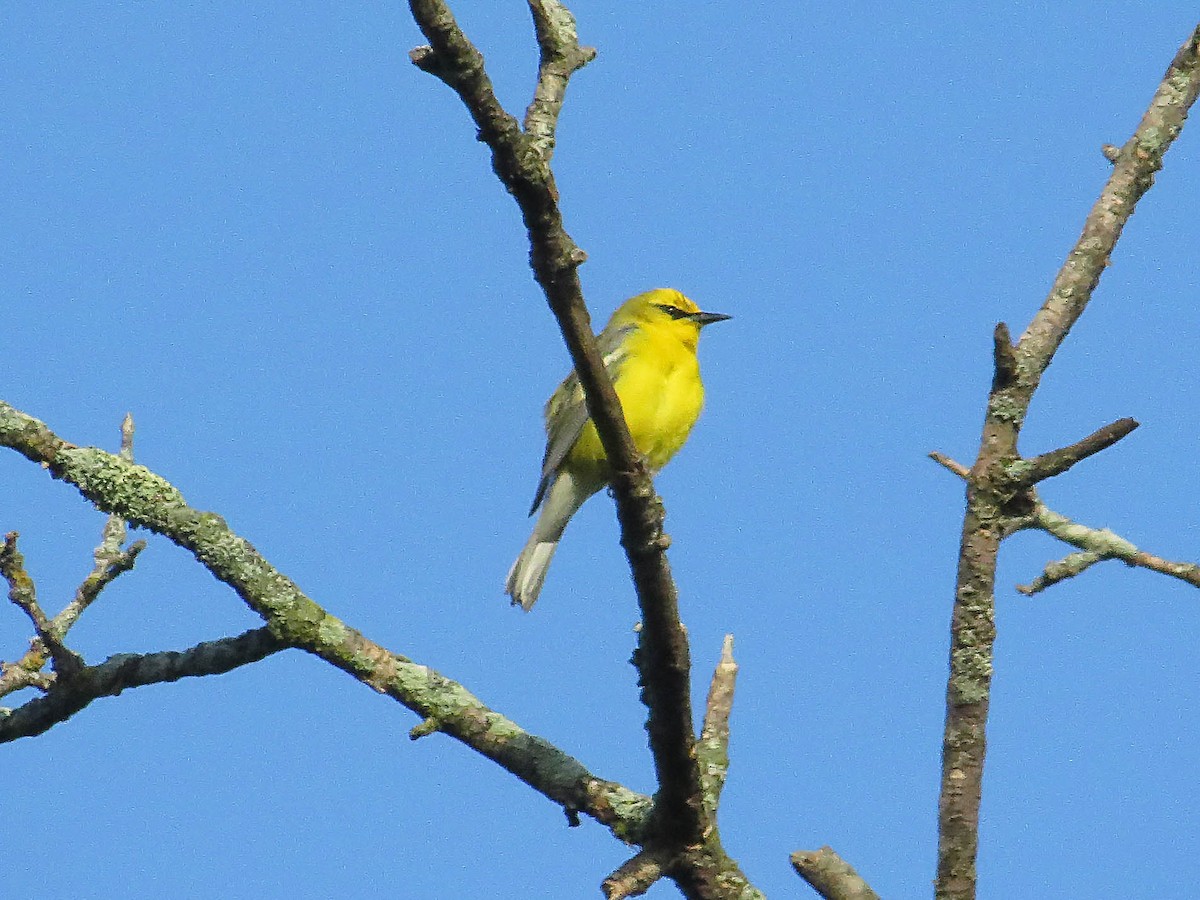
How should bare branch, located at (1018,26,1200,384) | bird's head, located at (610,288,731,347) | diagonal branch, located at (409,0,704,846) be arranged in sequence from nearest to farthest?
diagonal branch, located at (409,0,704,846), bare branch, located at (1018,26,1200,384), bird's head, located at (610,288,731,347)

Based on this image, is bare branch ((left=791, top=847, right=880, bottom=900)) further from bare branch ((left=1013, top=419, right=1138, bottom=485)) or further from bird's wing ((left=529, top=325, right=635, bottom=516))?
bird's wing ((left=529, top=325, right=635, bottom=516))

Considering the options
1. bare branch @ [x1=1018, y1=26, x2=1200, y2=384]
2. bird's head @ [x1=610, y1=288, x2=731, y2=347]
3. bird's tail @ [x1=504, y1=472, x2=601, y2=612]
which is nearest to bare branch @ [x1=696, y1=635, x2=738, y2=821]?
bare branch @ [x1=1018, y1=26, x2=1200, y2=384]

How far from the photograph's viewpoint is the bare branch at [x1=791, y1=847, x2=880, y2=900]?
3.73 metres

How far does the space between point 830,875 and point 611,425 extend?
50.1 inches

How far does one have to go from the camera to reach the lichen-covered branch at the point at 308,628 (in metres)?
3.81

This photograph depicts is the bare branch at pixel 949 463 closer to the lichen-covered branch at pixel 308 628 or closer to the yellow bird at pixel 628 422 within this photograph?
the lichen-covered branch at pixel 308 628

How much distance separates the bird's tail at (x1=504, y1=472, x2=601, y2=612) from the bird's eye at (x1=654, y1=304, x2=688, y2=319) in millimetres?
1239

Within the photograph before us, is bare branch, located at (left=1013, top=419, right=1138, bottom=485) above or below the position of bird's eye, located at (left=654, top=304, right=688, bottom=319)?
below

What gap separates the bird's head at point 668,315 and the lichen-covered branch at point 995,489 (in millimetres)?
4070

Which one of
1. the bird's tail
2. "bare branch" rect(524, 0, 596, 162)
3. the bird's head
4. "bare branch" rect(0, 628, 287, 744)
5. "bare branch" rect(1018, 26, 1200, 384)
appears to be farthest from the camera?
the bird's head

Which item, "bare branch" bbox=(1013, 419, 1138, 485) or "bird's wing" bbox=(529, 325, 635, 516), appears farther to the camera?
"bird's wing" bbox=(529, 325, 635, 516)

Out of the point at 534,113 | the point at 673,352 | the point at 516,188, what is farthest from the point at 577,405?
the point at 516,188

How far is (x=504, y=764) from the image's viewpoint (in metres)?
4.06

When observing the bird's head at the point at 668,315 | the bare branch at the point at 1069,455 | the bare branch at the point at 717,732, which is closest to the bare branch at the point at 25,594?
the bare branch at the point at 717,732
